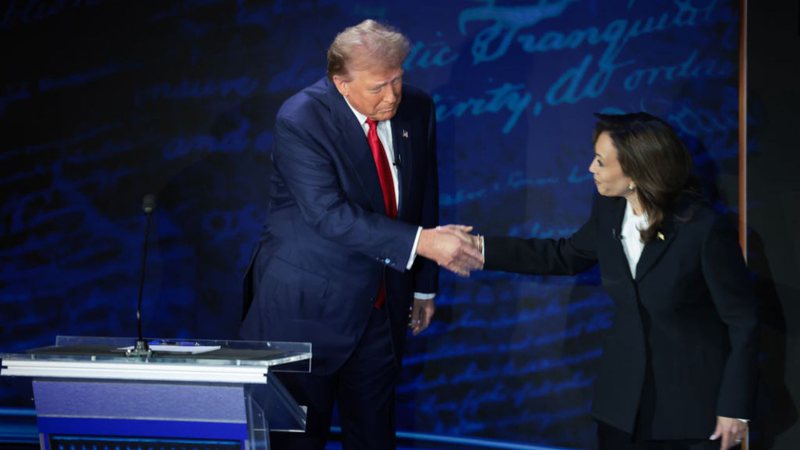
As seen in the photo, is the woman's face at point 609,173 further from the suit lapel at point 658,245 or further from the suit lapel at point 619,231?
the suit lapel at point 658,245

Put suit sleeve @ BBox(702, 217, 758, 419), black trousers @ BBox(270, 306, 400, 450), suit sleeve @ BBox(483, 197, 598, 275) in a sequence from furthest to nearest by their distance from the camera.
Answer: suit sleeve @ BBox(483, 197, 598, 275), black trousers @ BBox(270, 306, 400, 450), suit sleeve @ BBox(702, 217, 758, 419)

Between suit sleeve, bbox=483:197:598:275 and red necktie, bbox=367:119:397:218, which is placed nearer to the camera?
red necktie, bbox=367:119:397:218

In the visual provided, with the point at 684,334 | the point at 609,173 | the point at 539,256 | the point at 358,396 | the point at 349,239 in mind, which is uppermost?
the point at 609,173

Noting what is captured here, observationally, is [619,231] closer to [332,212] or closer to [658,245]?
[658,245]

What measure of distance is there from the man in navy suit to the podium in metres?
0.73

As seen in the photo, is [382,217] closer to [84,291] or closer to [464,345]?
[464,345]

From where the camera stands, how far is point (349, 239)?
2826 mm

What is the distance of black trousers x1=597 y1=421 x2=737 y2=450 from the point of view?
2658 mm

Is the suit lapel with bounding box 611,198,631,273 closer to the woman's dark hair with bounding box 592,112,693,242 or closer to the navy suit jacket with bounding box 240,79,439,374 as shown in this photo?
the woman's dark hair with bounding box 592,112,693,242

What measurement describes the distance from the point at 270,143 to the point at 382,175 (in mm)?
1167

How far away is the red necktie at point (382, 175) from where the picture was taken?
2.96m

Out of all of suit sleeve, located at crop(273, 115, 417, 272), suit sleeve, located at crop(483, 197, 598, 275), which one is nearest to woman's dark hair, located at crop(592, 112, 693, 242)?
suit sleeve, located at crop(483, 197, 598, 275)

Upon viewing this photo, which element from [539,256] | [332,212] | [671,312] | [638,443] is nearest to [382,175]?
[332,212]

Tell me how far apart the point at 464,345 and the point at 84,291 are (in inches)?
67.9
